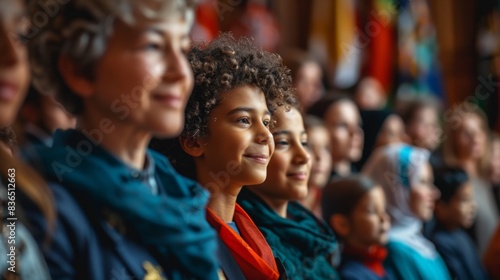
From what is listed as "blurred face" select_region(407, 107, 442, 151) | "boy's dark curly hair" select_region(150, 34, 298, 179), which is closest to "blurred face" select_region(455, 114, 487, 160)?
"blurred face" select_region(407, 107, 442, 151)

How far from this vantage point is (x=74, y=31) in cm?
119

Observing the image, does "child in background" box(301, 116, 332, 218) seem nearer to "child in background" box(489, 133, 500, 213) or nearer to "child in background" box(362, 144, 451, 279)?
"child in background" box(362, 144, 451, 279)

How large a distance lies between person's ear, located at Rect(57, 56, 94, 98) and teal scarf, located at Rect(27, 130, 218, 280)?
74 mm

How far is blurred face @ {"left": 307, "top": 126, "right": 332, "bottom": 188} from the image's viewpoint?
2928mm

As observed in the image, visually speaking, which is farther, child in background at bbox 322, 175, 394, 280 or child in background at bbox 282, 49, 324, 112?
child in background at bbox 282, 49, 324, 112

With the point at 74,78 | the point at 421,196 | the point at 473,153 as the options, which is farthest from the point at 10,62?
the point at 473,153

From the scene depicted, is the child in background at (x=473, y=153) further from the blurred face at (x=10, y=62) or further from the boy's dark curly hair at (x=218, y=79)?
the blurred face at (x=10, y=62)

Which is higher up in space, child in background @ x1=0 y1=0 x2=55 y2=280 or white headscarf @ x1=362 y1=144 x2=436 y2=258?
white headscarf @ x1=362 y1=144 x2=436 y2=258

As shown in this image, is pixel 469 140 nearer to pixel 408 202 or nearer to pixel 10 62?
pixel 408 202

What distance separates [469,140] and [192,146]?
289cm

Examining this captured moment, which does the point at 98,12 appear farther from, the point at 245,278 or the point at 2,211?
the point at 245,278

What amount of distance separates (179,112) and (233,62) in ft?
1.52

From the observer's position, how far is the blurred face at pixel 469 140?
4.25 meters

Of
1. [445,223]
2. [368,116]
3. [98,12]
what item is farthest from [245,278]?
[368,116]
